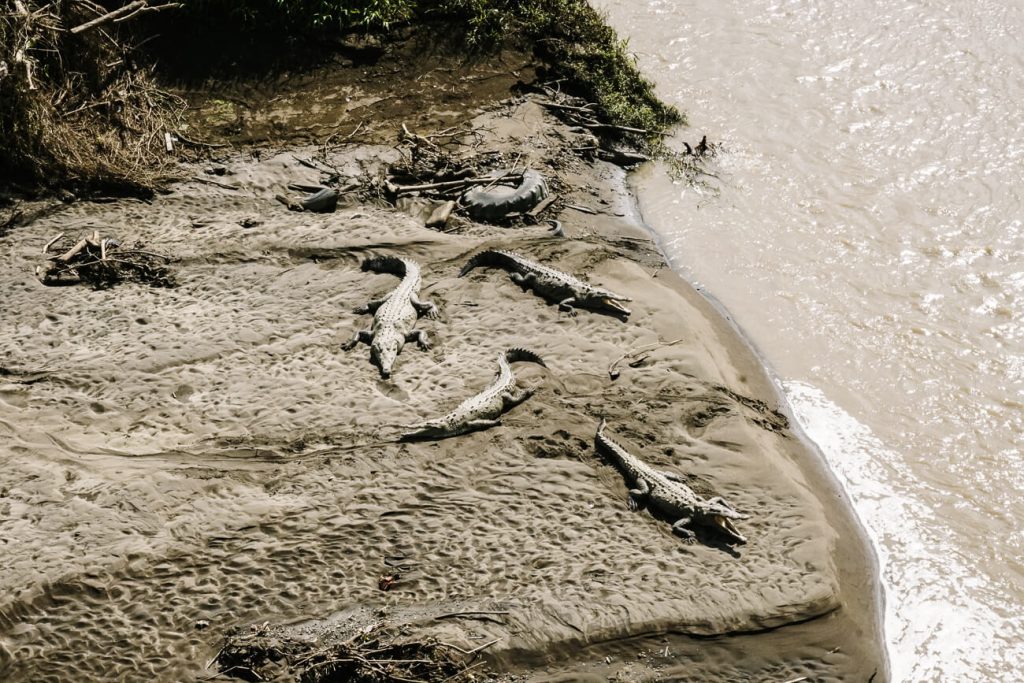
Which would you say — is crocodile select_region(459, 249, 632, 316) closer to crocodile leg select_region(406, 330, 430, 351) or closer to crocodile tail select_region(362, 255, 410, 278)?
crocodile tail select_region(362, 255, 410, 278)

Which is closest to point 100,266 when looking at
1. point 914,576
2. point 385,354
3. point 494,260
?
point 385,354

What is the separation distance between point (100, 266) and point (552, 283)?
386 centimetres

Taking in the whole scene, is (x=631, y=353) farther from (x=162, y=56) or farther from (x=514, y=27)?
(x=162, y=56)

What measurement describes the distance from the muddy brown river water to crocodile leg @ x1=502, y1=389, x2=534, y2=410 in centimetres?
245

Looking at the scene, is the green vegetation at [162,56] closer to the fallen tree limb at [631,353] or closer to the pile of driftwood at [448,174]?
the pile of driftwood at [448,174]

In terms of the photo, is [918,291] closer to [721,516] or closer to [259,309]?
Result: [721,516]

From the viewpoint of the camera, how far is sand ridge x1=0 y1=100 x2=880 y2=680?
17.6ft

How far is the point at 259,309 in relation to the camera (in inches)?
294

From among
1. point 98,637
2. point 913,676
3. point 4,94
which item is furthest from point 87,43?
point 913,676

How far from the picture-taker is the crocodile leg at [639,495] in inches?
240

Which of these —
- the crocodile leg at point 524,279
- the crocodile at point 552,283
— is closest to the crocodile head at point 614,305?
the crocodile at point 552,283

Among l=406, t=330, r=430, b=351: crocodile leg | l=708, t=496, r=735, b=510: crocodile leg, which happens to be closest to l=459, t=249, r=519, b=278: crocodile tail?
l=406, t=330, r=430, b=351: crocodile leg

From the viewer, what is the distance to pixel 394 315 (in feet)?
23.6

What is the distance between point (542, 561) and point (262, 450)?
2.08 metres
